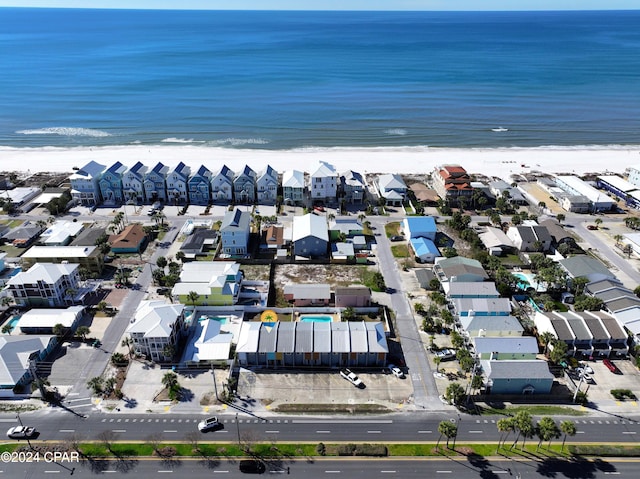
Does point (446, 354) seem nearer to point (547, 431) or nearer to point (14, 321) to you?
point (547, 431)

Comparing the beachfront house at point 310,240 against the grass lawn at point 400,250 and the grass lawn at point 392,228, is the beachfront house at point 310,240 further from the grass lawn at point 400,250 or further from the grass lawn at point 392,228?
the grass lawn at point 392,228

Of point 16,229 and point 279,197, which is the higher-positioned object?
point 279,197

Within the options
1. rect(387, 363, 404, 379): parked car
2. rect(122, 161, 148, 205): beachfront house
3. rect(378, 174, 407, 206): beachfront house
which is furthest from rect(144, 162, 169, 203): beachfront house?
rect(387, 363, 404, 379): parked car

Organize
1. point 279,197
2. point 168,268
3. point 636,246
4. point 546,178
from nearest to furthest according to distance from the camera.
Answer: point 168,268 → point 636,246 → point 279,197 → point 546,178

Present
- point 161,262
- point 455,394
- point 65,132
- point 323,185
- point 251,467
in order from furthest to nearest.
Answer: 1. point 65,132
2. point 323,185
3. point 161,262
4. point 455,394
5. point 251,467

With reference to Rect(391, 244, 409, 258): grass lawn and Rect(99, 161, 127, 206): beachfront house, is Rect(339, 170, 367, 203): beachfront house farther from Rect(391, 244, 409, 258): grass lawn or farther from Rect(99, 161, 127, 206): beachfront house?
Rect(99, 161, 127, 206): beachfront house

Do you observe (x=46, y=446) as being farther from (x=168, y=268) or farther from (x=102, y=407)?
(x=168, y=268)

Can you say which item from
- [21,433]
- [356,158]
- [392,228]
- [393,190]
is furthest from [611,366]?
[356,158]

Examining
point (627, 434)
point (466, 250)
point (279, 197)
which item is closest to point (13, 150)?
point (279, 197)
